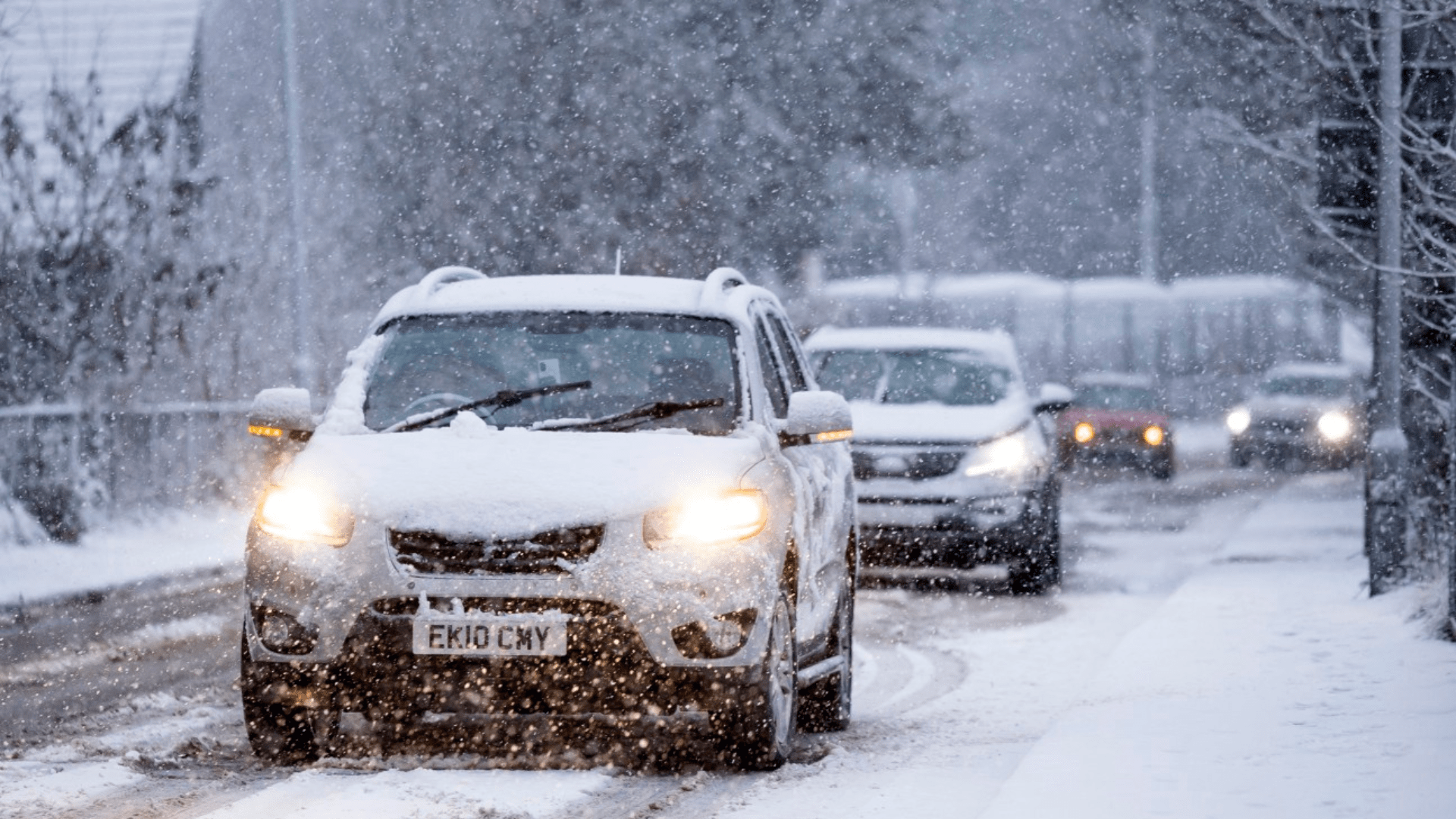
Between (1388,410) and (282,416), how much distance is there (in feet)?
22.8

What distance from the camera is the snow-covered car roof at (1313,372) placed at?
33.1 meters

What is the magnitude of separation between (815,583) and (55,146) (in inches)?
475

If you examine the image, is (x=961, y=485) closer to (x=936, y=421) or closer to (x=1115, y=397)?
(x=936, y=421)

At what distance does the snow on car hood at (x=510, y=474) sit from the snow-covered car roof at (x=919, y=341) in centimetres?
893

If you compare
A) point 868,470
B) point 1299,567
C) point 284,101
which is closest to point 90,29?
point 284,101

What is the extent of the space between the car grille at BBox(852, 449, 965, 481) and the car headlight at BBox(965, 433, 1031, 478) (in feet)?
0.32

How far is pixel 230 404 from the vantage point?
21750mm

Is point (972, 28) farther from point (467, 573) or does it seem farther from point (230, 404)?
point (467, 573)

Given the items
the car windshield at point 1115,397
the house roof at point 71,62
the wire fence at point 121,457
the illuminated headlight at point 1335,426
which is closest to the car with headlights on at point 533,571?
the wire fence at point 121,457

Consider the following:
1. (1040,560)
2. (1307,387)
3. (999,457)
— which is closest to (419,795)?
(1040,560)

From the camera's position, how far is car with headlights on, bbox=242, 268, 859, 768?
7.01 metres

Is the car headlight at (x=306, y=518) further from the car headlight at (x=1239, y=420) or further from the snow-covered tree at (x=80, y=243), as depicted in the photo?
the car headlight at (x=1239, y=420)

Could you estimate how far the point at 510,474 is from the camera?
721 centimetres

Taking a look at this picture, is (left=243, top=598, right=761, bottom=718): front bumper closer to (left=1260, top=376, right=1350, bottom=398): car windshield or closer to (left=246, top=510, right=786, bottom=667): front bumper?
(left=246, top=510, right=786, bottom=667): front bumper
